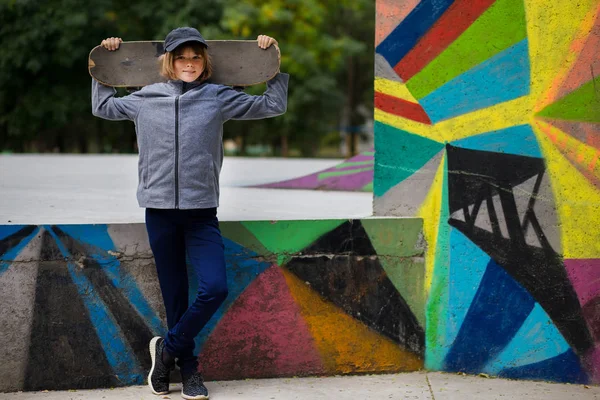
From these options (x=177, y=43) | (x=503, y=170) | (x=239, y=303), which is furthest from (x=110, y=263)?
(x=503, y=170)

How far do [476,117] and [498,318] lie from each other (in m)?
1.11

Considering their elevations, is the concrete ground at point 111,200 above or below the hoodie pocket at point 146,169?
below

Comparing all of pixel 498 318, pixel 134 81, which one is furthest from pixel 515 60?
pixel 134 81

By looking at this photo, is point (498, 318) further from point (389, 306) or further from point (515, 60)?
point (515, 60)

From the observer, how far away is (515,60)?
434cm

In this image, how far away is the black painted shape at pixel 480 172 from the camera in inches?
172

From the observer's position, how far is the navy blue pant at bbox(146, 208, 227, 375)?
12.7ft

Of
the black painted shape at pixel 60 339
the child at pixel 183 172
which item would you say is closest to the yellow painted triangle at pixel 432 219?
the child at pixel 183 172

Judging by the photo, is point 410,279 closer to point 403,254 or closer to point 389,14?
point 403,254

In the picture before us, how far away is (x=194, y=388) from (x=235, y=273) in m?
0.66

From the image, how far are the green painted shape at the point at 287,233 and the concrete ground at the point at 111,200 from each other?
182 mm

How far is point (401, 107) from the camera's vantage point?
14.9 feet

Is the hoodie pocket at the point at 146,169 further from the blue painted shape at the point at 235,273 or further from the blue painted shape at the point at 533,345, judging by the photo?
the blue painted shape at the point at 533,345

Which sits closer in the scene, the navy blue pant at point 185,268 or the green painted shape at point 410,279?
the navy blue pant at point 185,268
